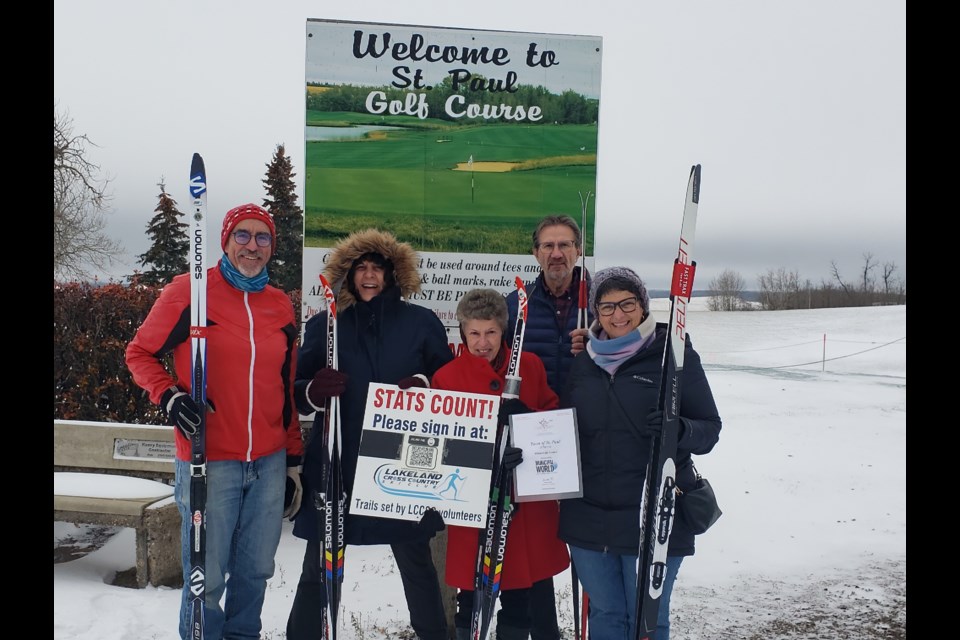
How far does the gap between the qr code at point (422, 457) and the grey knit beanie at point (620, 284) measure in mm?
949

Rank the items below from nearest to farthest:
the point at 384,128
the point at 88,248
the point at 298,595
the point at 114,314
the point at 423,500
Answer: the point at 423,500, the point at 298,595, the point at 384,128, the point at 114,314, the point at 88,248

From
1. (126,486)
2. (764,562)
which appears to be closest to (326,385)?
(126,486)

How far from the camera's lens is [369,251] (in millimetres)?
3299

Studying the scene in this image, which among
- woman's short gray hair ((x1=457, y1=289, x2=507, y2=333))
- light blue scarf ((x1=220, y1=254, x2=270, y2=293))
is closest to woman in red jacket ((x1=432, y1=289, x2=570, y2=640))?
woman's short gray hair ((x1=457, y1=289, x2=507, y2=333))

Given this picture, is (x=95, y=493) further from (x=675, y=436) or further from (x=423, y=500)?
(x=675, y=436)

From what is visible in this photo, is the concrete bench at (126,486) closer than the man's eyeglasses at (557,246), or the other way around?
the man's eyeglasses at (557,246)

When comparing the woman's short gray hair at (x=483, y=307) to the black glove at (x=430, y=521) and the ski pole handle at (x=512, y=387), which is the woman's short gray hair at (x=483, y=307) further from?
the black glove at (x=430, y=521)

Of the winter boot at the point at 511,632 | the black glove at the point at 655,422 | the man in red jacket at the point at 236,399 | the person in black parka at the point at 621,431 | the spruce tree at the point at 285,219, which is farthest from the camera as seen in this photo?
the spruce tree at the point at 285,219

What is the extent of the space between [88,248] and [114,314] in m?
20.4

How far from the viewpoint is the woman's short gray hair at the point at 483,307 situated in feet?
10.3

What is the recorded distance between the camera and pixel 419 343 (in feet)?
10.9

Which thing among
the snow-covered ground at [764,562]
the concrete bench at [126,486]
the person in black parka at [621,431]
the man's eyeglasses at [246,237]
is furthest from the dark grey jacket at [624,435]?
the concrete bench at [126,486]

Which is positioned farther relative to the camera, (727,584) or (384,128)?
(727,584)
